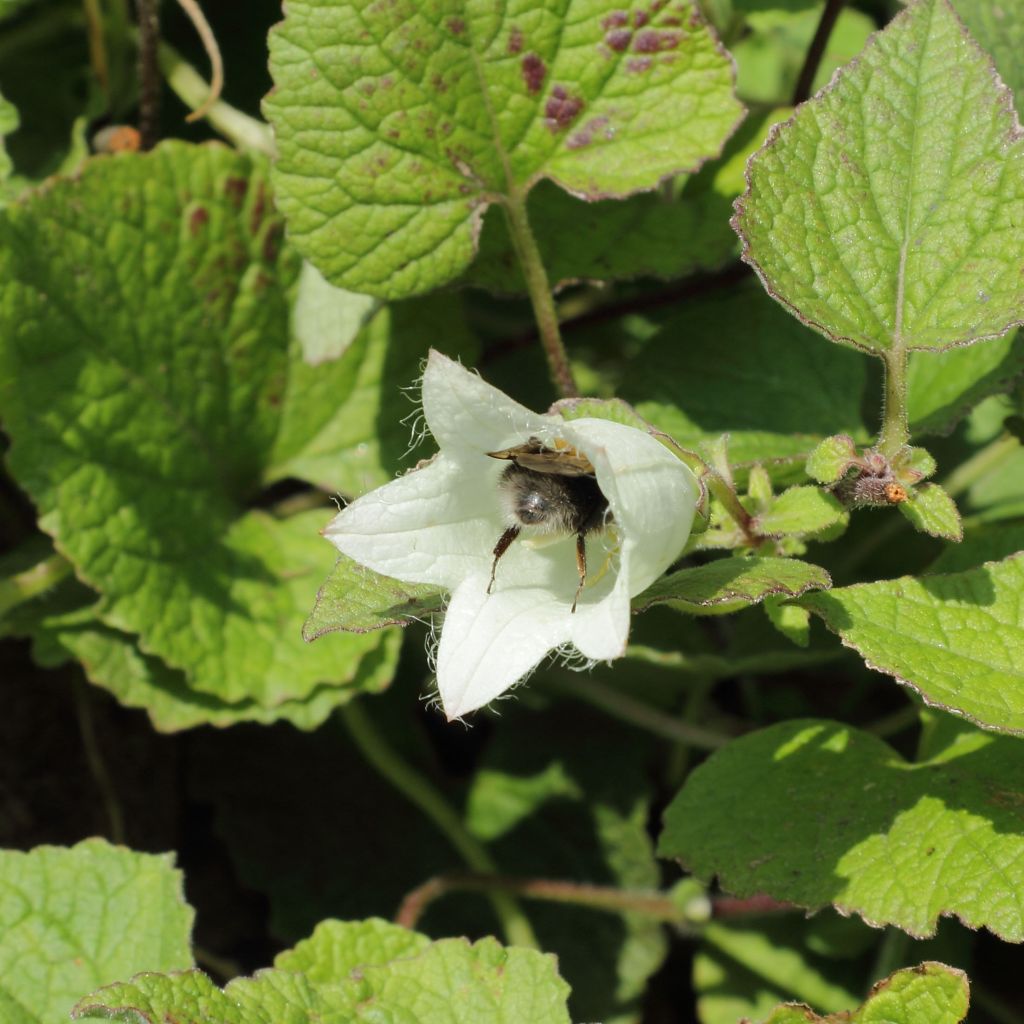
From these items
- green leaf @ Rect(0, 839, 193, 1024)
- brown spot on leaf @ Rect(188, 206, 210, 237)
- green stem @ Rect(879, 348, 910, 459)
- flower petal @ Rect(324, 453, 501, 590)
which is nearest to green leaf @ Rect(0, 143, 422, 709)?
brown spot on leaf @ Rect(188, 206, 210, 237)

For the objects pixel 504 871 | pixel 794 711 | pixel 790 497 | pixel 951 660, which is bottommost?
pixel 504 871

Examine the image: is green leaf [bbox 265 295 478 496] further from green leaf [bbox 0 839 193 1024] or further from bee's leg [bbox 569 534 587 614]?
bee's leg [bbox 569 534 587 614]

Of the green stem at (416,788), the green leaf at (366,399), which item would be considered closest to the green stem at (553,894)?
the green stem at (416,788)

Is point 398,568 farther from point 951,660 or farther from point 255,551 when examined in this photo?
point 255,551

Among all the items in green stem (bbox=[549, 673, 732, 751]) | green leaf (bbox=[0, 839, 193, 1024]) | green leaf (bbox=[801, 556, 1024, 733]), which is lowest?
green stem (bbox=[549, 673, 732, 751])

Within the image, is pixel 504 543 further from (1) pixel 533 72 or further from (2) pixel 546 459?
(1) pixel 533 72

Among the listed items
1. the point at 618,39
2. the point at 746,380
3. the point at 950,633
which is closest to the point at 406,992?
the point at 950,633

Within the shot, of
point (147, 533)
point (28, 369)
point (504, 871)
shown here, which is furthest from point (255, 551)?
point (504, 871)
